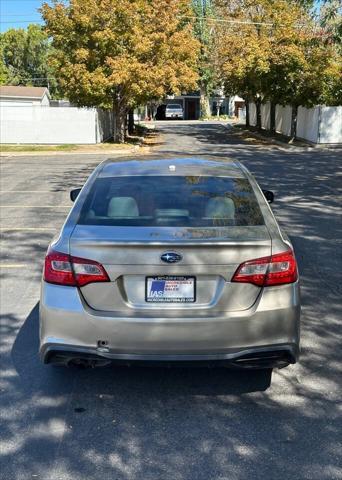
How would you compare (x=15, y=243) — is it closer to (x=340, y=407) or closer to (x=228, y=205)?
(x=228, y=205)

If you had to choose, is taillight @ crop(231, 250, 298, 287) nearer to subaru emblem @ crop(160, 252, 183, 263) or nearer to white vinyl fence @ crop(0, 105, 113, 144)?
subaru emblem @ crop(160, 252, 183, 263)

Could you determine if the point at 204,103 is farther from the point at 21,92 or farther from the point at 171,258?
the point at 171,258

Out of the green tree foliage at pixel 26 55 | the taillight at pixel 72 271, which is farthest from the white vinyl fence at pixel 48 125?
the green tree foliage at pixel 26 55

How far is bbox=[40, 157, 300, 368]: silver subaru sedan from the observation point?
132 inches

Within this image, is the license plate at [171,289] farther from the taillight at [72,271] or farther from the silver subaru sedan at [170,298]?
the taillight at [72,271]

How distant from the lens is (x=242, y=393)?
12.8 feet

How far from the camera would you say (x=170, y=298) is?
3395 millimetres

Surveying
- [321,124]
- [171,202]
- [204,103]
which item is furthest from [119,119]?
[204,103]

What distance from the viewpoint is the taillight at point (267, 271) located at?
3391 mm

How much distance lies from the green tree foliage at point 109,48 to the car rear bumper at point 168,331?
2301cm

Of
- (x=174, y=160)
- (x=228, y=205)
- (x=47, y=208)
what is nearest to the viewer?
(x=228, y=205)

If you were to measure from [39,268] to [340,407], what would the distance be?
4.35m

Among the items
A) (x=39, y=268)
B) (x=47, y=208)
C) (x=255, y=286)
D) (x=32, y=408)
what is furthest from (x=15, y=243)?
(x=255, y=286)

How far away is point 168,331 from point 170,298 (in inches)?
7.9
